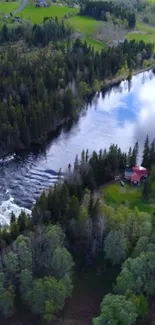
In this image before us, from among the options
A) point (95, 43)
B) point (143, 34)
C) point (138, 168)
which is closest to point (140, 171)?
point (138, 168)

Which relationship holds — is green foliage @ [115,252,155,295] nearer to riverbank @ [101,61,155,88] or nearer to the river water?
the river water

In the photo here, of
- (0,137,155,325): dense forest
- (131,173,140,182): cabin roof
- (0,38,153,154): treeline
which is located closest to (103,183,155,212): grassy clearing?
(131,173,140,182): cabin roof

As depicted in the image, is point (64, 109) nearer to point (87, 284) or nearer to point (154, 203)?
point (154, 203)

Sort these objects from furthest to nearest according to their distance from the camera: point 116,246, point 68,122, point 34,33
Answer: point 34,33 → point 68,122 → point 116,246

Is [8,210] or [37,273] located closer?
[37,273]

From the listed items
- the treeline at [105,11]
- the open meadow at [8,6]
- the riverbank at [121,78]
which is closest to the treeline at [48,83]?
the riverbank at [121,78]

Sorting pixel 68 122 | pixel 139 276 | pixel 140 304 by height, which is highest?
pixel 68 122

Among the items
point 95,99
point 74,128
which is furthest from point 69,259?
point 95,99

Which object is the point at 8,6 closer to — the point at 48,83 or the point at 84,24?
the point at 84,24
